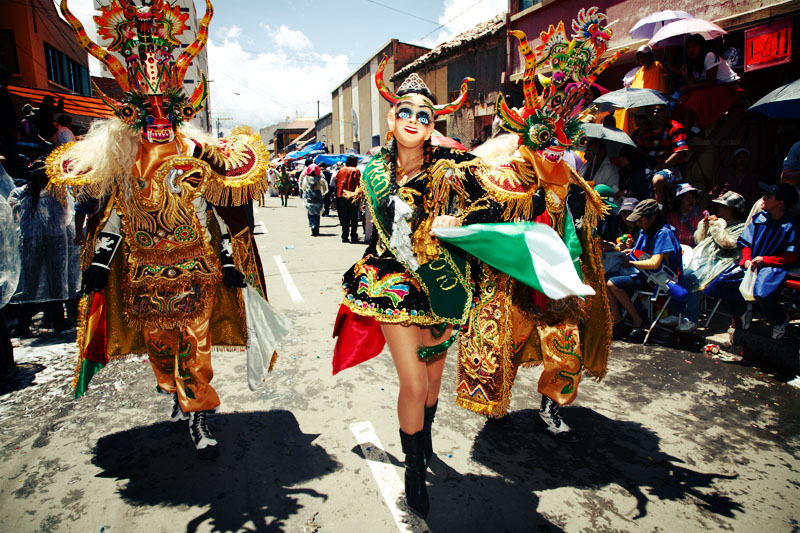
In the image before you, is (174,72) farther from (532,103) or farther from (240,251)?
(532,103)

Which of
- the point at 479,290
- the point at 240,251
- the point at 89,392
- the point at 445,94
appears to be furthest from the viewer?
the point at 445,94

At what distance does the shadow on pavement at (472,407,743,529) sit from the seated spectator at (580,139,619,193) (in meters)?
4.05

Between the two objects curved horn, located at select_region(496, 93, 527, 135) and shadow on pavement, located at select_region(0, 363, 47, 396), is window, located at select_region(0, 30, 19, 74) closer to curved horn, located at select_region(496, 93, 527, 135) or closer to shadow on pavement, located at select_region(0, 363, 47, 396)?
shadow on pavement, located at select_region(0, 363, 47, 396)

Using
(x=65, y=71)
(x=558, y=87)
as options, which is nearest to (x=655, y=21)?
(x=558, y=87)

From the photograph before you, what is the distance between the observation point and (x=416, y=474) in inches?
99.0

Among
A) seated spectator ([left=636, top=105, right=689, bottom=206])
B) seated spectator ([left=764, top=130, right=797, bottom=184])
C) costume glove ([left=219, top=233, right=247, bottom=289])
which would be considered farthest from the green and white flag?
seated spectator ([left=764, top=130, right=797, bottom=184])

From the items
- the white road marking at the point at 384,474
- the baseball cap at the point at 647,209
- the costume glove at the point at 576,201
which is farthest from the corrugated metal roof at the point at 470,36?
the white road marking at the point at 384,474

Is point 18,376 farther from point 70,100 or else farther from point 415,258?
point 70,100

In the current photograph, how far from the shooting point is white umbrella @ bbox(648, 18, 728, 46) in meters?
6.55

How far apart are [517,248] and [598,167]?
6.12 metres

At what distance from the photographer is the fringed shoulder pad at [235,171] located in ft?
9.96

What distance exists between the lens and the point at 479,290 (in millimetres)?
2867

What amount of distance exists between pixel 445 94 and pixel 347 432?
16.5 metres

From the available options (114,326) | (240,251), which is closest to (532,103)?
(240,251)
